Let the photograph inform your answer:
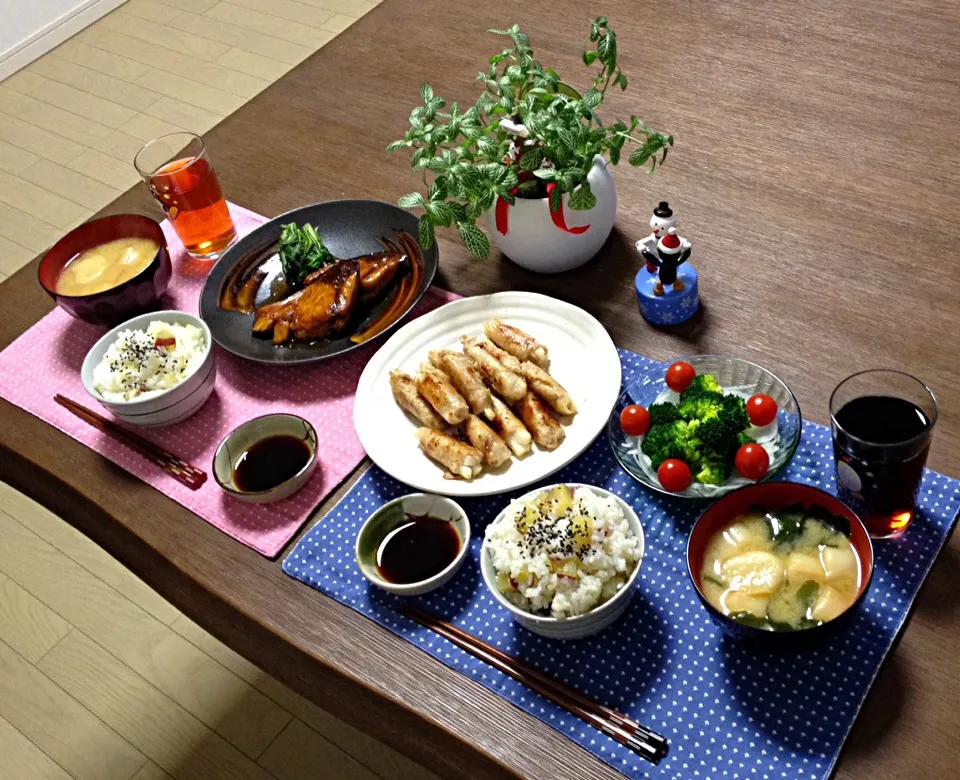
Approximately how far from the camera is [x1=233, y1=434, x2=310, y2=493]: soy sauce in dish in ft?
4.29

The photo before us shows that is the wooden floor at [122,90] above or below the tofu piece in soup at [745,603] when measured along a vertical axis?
below

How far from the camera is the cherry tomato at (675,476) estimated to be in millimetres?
1122

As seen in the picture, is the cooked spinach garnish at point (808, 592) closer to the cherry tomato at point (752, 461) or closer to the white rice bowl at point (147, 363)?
the cherry tomato at point (752, 461)

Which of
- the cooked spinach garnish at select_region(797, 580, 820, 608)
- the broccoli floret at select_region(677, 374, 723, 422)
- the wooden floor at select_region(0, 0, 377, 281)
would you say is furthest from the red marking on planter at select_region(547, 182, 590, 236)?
the wooden floor at select_region(0, 0, 377, 281)

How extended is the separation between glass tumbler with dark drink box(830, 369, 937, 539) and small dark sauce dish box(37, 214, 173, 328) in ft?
3.55

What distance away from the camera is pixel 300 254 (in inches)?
61.8

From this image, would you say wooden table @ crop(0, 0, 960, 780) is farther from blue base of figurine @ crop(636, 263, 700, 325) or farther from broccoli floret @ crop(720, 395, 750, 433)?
broccoli floret @ crop(720, 395, 750, 433)

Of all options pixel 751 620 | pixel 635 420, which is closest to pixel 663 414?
pixel 635 420

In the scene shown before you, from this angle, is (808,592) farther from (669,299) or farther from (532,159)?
(532,159)

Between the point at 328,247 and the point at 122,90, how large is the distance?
9.60 feet

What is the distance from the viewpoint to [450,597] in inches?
45.1

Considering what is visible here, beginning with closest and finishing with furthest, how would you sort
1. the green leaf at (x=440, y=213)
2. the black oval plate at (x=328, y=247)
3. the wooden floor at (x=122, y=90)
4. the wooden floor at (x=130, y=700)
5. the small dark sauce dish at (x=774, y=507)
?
1. the small dark sauce dish at (x=774, y=507)
2. the green leaf at (x=440, y=213)
3. the black oval plate at (x=328, y=247)
4. the wooden floor at (x=130, y=700)
5. the wooden floor at (x=122, y=90)

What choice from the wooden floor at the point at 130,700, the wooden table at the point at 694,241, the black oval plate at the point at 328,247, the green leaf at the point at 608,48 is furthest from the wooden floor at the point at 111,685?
the green leaf at the point at 608,48

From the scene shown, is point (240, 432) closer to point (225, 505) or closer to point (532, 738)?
point (225, 505)
